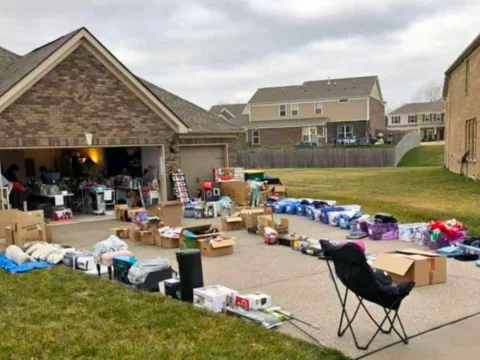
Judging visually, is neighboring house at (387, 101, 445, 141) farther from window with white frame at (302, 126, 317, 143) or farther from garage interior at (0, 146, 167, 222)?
garage interior at (0, 146, 167, 222)

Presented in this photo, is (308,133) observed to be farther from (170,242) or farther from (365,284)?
(365,284)

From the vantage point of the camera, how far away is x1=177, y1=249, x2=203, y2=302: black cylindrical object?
6.48 m

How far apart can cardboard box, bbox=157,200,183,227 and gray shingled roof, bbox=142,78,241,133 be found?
6031 mm

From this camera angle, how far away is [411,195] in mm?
18453

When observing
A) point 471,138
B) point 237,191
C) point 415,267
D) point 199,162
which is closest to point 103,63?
point 199,162

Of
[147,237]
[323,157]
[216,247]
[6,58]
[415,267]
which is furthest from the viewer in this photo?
[323,157]

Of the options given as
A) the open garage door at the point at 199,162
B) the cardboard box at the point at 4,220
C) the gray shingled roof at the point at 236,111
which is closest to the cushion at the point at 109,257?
the cardboard box at the point at 4,220

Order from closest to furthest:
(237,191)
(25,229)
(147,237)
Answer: (25,229) → (147,237) → (237,191)

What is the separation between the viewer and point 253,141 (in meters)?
49.7

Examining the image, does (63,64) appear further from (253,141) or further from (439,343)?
(253,141)

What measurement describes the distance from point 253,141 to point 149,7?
3656 cm

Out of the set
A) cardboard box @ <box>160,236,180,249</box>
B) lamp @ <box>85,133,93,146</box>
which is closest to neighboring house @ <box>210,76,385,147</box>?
lamp @ <box>85,133,93,146</box>

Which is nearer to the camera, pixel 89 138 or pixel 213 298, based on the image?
pixel 213 298

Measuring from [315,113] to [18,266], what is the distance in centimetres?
4223
